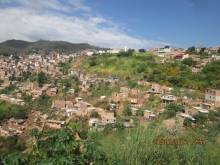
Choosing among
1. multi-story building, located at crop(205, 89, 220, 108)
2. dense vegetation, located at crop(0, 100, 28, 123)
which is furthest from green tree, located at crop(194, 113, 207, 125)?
dense vegetation, located at crop(0, 100, 28, 123)

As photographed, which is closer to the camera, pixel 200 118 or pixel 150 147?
pixel 150 147

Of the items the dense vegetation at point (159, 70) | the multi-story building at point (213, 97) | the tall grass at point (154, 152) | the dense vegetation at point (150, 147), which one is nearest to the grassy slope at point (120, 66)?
the dense vegetation at point (159, 70)

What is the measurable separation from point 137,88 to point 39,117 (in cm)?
1043

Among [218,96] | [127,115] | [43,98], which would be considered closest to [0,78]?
[43,98]

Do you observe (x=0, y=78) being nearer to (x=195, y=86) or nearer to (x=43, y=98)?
(x=43, y=98)

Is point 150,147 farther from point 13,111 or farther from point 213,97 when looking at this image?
point 13,111

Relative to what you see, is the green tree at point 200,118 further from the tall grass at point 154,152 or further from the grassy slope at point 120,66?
the grassy slope at point 120,66

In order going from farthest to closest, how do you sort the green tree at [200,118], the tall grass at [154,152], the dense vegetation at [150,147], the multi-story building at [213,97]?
the multi-story building at [213,97], the green tree at [200,118], the tall grass at [154,152], the dense vegetation at [150,147]

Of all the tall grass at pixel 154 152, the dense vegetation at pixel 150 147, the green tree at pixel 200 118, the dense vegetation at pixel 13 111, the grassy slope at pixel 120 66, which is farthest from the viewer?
the grassy slope at pixel 120 66

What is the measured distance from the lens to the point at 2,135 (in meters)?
16.7

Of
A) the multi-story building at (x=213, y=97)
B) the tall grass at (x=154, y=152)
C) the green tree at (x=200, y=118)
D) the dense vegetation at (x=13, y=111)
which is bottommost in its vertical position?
the dense vegetation at (x=13, y=111)

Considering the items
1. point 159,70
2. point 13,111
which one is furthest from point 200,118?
point 13,111

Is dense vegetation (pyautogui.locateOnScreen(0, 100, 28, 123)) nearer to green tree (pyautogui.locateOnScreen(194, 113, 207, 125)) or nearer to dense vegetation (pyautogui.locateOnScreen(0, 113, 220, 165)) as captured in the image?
green tree (pyautogui.locateOnScreen(194, 113, 207, 125))

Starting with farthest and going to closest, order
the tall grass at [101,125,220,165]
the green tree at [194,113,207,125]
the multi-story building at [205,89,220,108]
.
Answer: the multi-story building at [205,89,220,108] < the green tree at [194,113,207,125] < the tall grass at [101,125,220,165]
